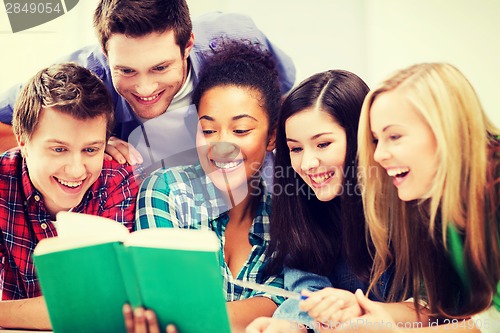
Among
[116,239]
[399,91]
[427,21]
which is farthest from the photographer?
[427,21]

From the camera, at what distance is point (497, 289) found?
1172mm

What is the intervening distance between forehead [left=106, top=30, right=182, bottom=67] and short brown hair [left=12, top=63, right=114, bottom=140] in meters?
0.09

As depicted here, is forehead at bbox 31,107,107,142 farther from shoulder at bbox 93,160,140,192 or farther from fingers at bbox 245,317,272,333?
fingers at bbox 245,317,272,333

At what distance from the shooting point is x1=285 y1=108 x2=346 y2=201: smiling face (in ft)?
4.34

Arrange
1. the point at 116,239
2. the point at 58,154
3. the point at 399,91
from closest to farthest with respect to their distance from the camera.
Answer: the point at 116,239, the point at 399,91, the point at 58,154

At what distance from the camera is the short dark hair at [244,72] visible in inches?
56.8

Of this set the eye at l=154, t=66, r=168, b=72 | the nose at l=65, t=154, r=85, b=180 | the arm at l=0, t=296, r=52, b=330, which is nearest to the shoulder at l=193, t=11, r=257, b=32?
the eye at l=154, t=66, r=168, b=72

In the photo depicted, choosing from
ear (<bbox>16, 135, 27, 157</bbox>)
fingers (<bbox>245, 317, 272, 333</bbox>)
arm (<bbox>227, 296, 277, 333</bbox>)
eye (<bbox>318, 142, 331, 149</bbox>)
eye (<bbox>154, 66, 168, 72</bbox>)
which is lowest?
arm (<bbox>227, 296, 277, 333</bbox>)

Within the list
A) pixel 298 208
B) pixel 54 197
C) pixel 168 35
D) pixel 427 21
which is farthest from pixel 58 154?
pixel 427 21

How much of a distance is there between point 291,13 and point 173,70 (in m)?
0.33

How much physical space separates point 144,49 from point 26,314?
726 mm

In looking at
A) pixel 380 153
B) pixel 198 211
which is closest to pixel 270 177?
pixel 198 211

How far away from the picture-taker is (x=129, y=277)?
43.7 inches

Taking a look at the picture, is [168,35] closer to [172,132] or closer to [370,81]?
[172,132]
